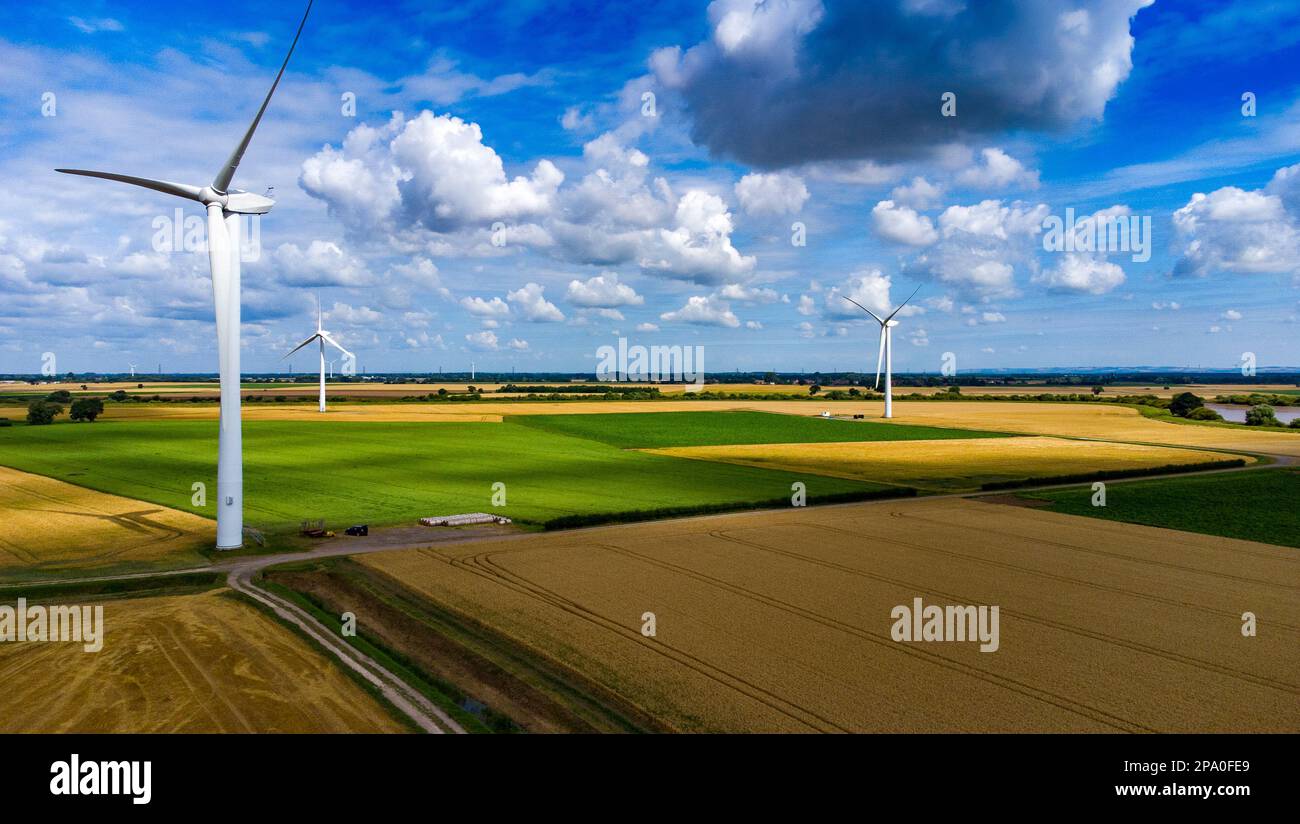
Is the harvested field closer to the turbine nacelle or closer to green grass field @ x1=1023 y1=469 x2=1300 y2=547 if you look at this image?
green grass field @ x1=1023 y1=469 x2=1300 y2=547

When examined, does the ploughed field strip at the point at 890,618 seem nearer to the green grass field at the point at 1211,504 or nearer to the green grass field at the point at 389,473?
the green grass field at the point at 1211,504

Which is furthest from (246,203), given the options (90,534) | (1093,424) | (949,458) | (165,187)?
(1093,424)

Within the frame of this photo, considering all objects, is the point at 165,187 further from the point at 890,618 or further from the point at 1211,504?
the point at 1211,504

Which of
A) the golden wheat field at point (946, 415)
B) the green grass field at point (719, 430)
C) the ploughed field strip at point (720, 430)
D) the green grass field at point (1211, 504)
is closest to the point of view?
the green grass field at point (1211, 504)

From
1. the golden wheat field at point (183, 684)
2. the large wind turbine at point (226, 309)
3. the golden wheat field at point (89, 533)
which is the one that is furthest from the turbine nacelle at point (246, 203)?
the golden wheat field at point (183, 684)
